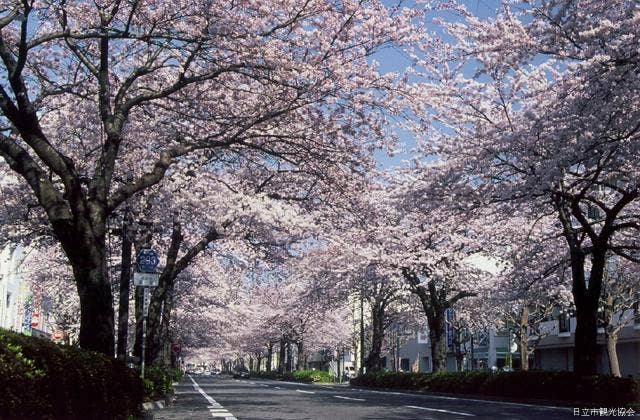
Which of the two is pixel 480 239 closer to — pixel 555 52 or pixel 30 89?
pixel 555 52

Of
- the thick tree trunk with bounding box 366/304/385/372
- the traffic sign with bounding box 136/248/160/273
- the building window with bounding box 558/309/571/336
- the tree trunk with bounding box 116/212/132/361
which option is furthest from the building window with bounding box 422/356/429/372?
the traffic sign with bounding box 136/248/160/273

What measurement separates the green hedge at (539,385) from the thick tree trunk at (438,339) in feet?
2.62

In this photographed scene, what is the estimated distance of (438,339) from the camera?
34188 millimetres

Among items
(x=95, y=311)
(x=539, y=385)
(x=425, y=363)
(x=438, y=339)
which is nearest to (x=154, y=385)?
(x=95, y=311)

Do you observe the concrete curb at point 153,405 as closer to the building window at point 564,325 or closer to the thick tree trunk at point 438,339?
the thick tree trunk at point 438,339

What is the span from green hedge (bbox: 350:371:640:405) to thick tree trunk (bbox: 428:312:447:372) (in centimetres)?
80

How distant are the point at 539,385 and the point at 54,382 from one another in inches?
711

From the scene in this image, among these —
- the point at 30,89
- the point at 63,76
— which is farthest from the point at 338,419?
the point at 30,89

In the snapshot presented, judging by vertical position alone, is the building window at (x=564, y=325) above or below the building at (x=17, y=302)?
below

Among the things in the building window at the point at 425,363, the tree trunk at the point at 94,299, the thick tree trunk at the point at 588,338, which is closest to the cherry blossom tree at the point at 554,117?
the thick tree trunk at the point at 588,338

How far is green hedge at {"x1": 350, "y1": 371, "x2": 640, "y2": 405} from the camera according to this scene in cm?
1836

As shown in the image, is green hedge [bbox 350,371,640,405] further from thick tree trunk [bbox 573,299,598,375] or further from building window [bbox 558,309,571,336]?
Result: building window [bbox 558,309,571,336]

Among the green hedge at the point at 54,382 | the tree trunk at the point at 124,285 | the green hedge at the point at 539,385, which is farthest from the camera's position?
the tree trunk at the point at 124,285

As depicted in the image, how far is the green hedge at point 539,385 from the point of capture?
18359 mm
